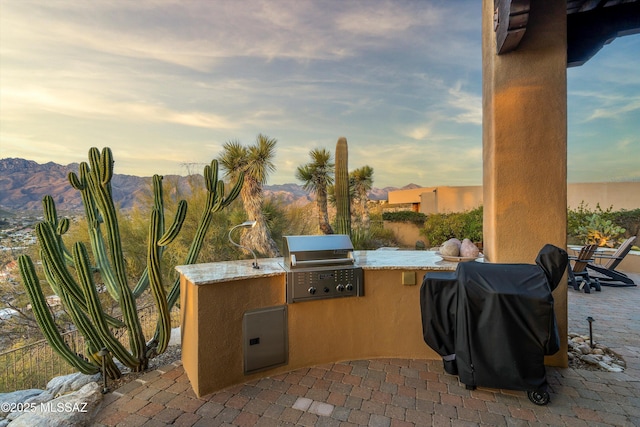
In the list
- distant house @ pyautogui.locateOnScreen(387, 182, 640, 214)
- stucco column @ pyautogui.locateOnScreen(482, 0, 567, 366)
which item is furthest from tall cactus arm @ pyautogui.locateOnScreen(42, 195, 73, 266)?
distant house @ pyautogui.locateOnScreen(387, 182, 640, 214)

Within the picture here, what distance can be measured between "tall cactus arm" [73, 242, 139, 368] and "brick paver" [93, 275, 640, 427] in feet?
1.22

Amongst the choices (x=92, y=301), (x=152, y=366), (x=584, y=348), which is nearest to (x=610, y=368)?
(x=584, y=348)

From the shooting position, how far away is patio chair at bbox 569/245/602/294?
5.56 m

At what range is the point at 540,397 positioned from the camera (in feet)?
6.87

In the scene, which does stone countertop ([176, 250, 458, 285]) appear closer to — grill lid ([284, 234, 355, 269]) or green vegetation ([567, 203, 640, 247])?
grill lid ([284, 234, 355, 269])

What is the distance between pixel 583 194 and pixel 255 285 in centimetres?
1430

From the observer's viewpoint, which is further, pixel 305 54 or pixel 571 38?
pixel 305 54

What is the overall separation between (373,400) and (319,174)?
30.3ft

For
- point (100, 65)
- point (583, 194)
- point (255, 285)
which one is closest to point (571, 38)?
point (255, 285)

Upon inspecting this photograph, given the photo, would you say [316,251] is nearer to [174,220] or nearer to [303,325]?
[303,325]

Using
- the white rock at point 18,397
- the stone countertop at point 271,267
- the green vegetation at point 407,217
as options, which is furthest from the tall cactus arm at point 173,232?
the green vegetation at point 407,217

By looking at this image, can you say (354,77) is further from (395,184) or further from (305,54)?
(395,184)

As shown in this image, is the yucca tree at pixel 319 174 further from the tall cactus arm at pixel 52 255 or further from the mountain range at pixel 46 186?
the tall cactus arm at pixel 52 255

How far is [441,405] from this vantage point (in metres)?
2.13
